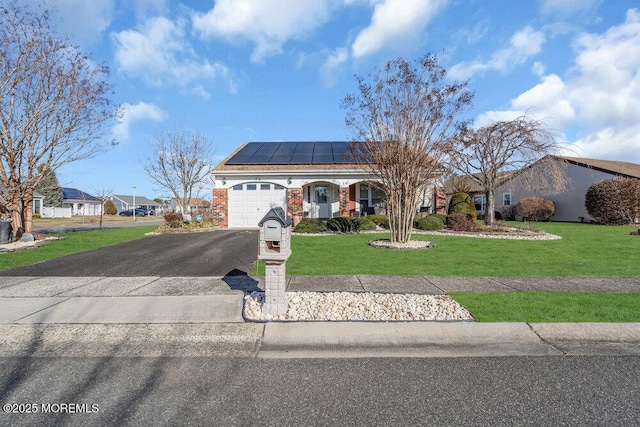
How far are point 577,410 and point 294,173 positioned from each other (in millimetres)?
16929

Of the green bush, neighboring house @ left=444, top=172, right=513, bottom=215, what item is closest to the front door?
the green bush

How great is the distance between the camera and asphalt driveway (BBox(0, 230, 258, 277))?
296 inches

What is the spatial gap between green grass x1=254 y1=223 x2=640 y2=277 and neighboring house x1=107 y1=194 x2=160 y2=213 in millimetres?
76322

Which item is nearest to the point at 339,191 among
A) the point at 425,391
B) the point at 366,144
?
the point at 366,144

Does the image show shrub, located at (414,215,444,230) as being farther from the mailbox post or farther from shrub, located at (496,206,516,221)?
shrub, located at (496,206,516,221)

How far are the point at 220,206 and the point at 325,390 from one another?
17.2 metres

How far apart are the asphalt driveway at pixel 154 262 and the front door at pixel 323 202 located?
8.79 meters

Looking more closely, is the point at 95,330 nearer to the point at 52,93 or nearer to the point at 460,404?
the point at 460,404

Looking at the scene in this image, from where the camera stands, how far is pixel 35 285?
6.32m

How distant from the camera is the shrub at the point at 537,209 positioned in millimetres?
24484

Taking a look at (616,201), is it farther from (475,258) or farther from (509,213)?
(475,258)

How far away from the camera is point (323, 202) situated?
2047cm

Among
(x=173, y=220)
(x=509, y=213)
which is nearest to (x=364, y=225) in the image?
(x=173, y=220)

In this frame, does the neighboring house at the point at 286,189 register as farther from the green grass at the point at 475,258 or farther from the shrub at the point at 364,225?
the green grass at the point at 475,258
